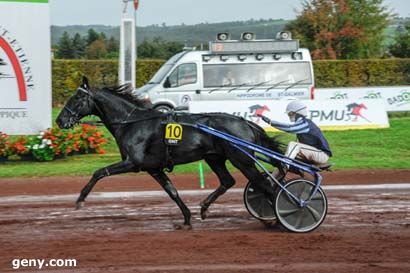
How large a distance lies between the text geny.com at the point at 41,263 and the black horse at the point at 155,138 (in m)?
1.74

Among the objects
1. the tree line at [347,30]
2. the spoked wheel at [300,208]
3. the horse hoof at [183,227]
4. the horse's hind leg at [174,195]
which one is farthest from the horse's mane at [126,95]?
the tree line at [347,30]

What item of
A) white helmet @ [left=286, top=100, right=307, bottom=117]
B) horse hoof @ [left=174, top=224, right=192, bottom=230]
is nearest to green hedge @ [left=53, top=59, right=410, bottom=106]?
horse hoof @ [left=174, top=224, right=192, bottom=230]

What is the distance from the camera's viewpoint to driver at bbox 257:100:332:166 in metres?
8.76

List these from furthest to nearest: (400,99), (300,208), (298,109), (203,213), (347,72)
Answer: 1. (347,72)
2. (400,99)
3. (203,213)
4. (298,109)
5. (300,208)

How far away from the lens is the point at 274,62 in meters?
23.0

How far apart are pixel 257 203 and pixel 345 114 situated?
11.5 meters

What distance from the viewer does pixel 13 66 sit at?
50.8 feet

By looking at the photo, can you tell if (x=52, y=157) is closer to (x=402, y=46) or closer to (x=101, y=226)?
(x=101, y=226)

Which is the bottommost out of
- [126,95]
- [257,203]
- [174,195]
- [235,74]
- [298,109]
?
[257,203]

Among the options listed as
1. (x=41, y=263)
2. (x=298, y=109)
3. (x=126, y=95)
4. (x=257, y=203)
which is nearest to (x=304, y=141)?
(x=298, y=109)

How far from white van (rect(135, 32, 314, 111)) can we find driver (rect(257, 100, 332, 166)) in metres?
13.4

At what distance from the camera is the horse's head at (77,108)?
9.23 meters

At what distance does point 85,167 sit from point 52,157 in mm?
1264

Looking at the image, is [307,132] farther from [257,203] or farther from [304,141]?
[257,203]
